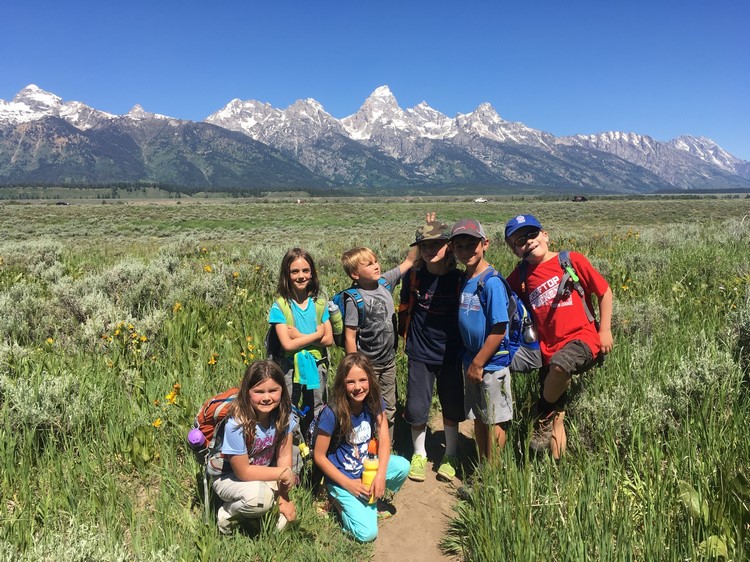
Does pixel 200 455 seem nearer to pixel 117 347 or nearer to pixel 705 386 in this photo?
pixel 117 347

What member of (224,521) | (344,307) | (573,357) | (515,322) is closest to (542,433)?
(573,357)

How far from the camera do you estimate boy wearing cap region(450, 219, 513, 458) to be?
9.15 feet

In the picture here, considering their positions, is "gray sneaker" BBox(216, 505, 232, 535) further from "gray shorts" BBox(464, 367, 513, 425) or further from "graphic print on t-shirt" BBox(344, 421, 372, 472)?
"gray shorts" BBox(464, 367, 513, 425)

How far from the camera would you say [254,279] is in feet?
25.2

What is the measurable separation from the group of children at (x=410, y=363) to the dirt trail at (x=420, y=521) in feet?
0.35

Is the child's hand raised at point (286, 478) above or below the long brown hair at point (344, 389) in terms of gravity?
below

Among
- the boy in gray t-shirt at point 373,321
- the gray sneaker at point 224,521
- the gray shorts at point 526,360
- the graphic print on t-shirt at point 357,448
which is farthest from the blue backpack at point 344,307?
the gray sneaker at point 224,521

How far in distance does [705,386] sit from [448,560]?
197 cm

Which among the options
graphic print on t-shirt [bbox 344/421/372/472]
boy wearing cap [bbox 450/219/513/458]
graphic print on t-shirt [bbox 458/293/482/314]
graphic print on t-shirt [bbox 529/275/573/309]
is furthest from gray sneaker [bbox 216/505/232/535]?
graphic print on t-shirt [bbox 529/275/573/309]

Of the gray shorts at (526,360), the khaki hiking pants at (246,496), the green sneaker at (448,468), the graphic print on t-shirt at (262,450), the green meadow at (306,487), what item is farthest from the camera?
the green sneaker at (448,468)

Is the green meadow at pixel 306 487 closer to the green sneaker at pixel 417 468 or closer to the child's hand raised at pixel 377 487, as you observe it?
the child's hand raised at pixel 377 487

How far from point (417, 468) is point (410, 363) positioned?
0.81 m

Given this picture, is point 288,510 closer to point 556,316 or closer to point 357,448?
point 357,448

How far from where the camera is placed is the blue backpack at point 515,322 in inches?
113
